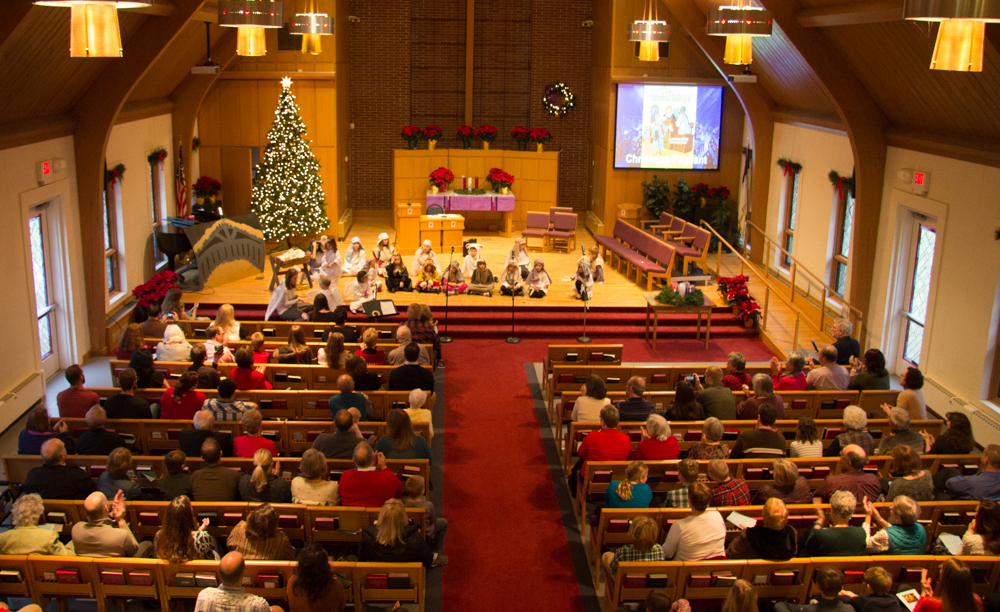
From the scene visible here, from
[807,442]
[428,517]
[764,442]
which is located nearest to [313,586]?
[428,517]

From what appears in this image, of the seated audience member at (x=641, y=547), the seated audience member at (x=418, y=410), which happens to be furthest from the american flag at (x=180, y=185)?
the seated audience member at (x=641, y=547)

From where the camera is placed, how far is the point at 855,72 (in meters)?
11.7

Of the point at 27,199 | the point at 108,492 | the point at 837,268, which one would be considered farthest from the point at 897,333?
the point at 27,199

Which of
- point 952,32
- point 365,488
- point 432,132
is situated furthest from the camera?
point 432,132

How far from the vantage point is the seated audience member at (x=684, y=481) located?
20.4 ft

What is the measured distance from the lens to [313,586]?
5.05 m

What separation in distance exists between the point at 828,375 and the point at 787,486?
120 inches

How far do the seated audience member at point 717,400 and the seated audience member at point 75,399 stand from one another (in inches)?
228

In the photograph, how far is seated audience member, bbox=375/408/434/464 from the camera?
23.4 feet

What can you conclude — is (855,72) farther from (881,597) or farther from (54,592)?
(54,592)

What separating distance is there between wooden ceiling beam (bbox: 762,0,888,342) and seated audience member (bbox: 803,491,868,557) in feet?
24.3

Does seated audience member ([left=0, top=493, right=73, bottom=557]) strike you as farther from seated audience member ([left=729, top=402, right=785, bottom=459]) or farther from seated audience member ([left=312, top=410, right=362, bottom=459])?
seated audience member ([left=729, top=402, right=785, bottom=459])

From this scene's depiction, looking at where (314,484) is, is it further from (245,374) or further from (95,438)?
(245,374)

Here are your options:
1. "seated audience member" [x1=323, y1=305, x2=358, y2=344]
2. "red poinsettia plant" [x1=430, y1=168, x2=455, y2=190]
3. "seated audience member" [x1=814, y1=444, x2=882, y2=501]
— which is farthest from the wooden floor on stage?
"seated audience member" [x1=814, y1=444, x2=882, y2=501]
